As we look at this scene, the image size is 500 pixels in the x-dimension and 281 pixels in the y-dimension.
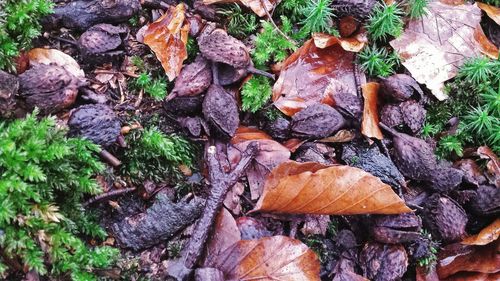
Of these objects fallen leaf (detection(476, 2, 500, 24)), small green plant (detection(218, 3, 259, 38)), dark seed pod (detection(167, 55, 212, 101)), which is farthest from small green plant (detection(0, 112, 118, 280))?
fallen leaf (detection(476, 2, 500, 24))

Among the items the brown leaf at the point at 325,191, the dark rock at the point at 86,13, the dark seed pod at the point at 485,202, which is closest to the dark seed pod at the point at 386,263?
the brown leaf at the point at 325,191

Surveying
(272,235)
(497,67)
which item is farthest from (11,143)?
(497,67)

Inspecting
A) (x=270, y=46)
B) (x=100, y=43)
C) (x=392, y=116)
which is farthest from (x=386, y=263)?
(x=100, y=43)

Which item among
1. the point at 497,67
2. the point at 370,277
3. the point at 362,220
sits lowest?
the point at 370,277

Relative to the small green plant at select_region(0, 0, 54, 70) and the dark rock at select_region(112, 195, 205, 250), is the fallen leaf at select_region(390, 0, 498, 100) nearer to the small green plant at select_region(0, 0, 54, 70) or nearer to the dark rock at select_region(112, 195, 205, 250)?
the dark rock at select_region(112, 195, 205, 250)

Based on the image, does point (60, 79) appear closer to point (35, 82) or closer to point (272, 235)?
point (35, 82)

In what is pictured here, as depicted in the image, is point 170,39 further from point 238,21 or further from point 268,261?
point 268,261
